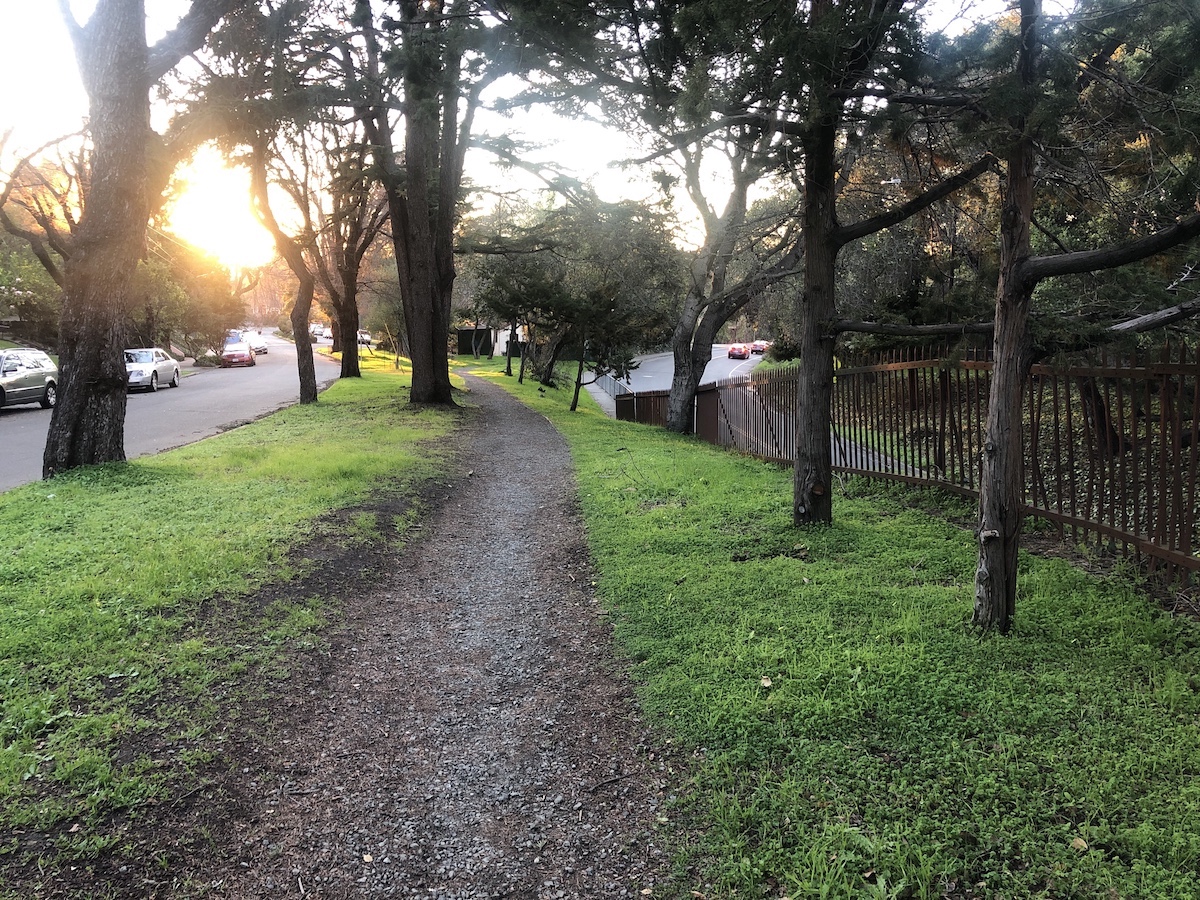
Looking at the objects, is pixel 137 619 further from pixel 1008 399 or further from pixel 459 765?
pixel 1008 399

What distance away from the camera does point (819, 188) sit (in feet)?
20.9

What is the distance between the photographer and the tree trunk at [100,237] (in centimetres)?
902

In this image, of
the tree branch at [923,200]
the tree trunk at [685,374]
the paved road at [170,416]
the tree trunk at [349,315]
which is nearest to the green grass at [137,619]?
the paved road at [170,416]

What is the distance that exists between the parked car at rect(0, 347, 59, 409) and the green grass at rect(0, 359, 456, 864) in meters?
12.5

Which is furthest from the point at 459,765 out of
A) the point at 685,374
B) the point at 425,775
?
the point at 685,374

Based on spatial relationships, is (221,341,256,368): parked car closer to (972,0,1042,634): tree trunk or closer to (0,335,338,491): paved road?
(0,335,338,491): paved road

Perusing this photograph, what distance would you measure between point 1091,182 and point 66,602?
7298mm

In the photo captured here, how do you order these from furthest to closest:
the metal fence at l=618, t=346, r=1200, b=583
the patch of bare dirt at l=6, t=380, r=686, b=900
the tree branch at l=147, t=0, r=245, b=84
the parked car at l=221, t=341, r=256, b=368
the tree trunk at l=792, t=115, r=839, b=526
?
the parked car at l=221, t=341, r=256, b=368
the tree branch at l=147, t=0, r=245, b=84
the tree trunk at l=792, t=115, r=839, b=526
the metal fence at l=618, t=346, r=1200, b=583
the patch of bare dirt at l=6, t=380, r=686, b=900

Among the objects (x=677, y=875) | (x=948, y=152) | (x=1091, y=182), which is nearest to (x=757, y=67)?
(x=948, y=152)

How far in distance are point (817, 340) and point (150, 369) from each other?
25.6m

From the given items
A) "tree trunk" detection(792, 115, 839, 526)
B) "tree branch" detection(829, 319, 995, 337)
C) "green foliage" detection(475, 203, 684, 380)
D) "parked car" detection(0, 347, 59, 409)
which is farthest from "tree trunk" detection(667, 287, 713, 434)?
"parked car" detection(0, 347, 59, 409)

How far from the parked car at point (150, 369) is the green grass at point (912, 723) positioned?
2450 centimetres

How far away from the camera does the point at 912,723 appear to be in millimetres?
3363

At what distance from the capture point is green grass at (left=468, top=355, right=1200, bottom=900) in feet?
8.47
